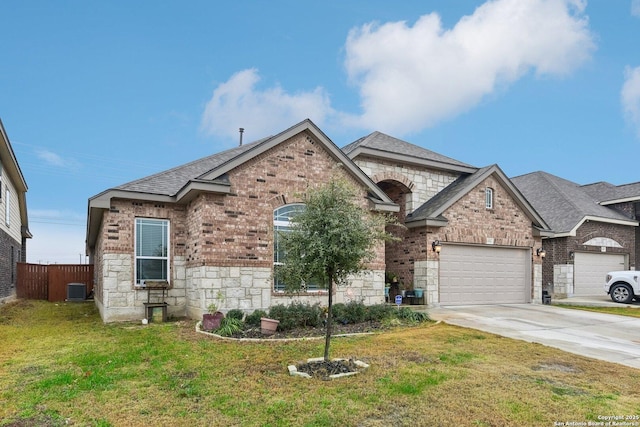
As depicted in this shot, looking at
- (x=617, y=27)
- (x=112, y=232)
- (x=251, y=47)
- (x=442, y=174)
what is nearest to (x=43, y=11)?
(x=251, y=47)

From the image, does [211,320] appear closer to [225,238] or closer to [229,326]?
[229,326]

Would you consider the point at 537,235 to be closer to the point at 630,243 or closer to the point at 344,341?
the point at 630,243

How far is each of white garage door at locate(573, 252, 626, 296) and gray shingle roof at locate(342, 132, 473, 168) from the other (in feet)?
26.3

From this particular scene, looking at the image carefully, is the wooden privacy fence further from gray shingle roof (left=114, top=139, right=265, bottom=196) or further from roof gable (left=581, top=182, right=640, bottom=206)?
roof gable (left=581, top=182, right=640, bottom=206)

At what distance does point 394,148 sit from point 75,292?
53.1 feet

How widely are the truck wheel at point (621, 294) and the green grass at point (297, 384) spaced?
11.6 metres

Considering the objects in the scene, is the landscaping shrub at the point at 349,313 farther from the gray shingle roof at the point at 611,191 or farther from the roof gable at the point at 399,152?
the gray shingle roof at the point at 611,191

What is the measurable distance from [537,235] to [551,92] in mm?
5581

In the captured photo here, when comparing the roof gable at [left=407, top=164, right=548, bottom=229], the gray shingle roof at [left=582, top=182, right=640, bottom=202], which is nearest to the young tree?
the roof gable at [left=407, top=164, right=548, bottom=229]

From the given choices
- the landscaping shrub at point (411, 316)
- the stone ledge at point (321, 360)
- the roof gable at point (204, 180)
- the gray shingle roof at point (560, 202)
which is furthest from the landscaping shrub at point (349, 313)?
the gray shingle roof at point (560, 202)

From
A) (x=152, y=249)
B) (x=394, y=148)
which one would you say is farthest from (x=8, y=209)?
(x=394, y=148)

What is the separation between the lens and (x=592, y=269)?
2133cm

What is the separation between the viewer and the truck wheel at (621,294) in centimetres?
1738

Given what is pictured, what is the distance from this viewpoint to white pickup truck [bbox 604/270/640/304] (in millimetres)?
17125
